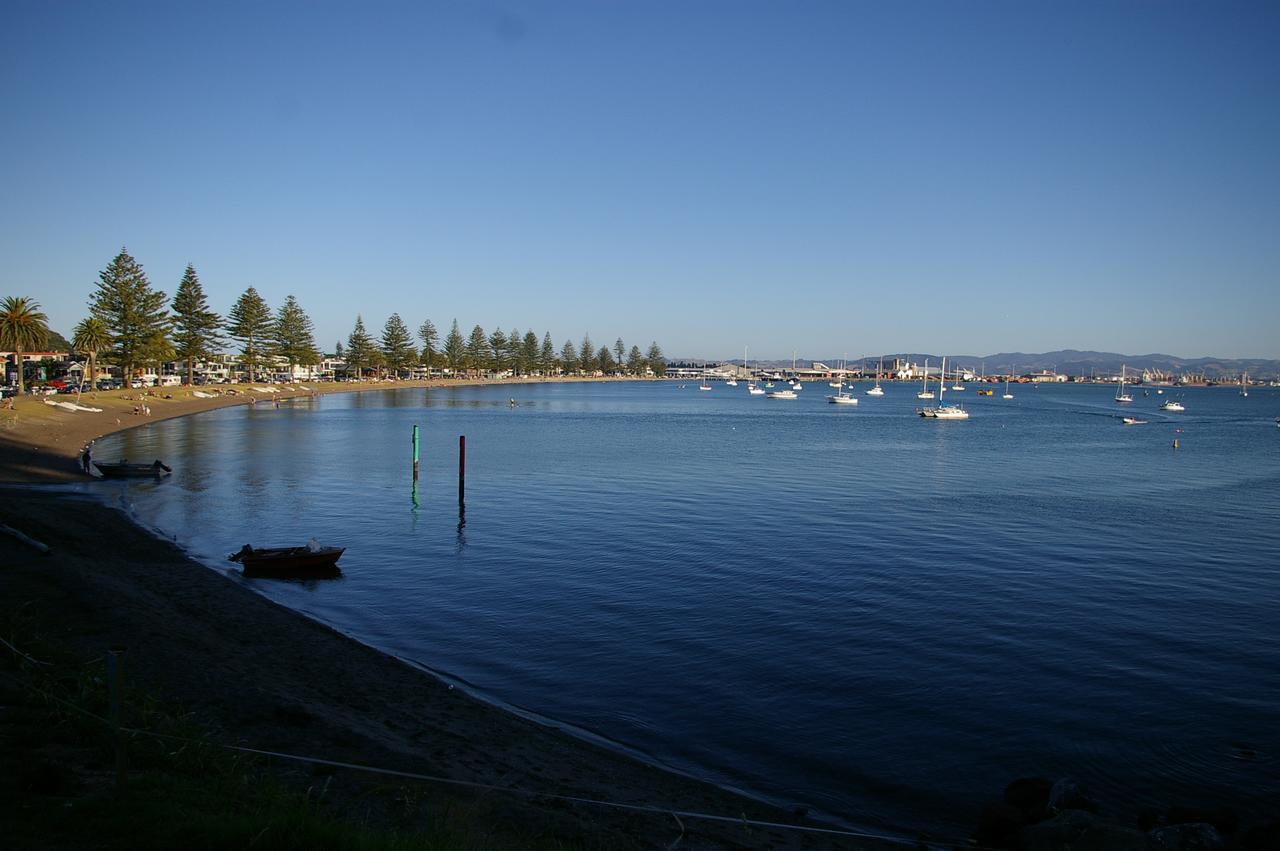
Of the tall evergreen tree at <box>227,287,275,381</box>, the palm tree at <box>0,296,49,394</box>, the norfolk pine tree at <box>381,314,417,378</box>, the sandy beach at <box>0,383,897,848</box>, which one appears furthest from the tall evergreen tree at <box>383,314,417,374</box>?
the sandy beach at <box>0,383,897,848</box>

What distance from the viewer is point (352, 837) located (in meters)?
6.60

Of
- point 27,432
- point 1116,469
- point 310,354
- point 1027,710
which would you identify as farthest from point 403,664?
point 310,354

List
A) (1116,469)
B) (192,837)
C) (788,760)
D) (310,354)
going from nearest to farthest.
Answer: (192,837) < (788,760) < (1116,469) < (310,354)

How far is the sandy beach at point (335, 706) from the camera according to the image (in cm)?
952

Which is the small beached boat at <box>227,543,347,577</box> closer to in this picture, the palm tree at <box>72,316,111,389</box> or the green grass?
the green grass

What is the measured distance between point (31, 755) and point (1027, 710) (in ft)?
45.7

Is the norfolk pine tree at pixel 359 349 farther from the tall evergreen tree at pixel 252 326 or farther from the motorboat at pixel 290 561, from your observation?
the motorboat at pixel 290 561

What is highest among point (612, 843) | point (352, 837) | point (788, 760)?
point (352, 837)

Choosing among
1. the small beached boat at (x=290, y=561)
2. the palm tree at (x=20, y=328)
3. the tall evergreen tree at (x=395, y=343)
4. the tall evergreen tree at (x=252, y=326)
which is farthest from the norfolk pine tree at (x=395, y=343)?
the small beached boat at (x=290, y=561)

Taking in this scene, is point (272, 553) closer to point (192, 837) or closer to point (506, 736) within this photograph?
point (506, 736)

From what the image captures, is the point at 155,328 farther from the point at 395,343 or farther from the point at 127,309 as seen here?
the point at 395,343

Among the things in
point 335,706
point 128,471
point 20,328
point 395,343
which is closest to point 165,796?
point 335,706

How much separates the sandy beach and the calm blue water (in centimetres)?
105

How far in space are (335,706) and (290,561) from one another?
1097 centimetres
